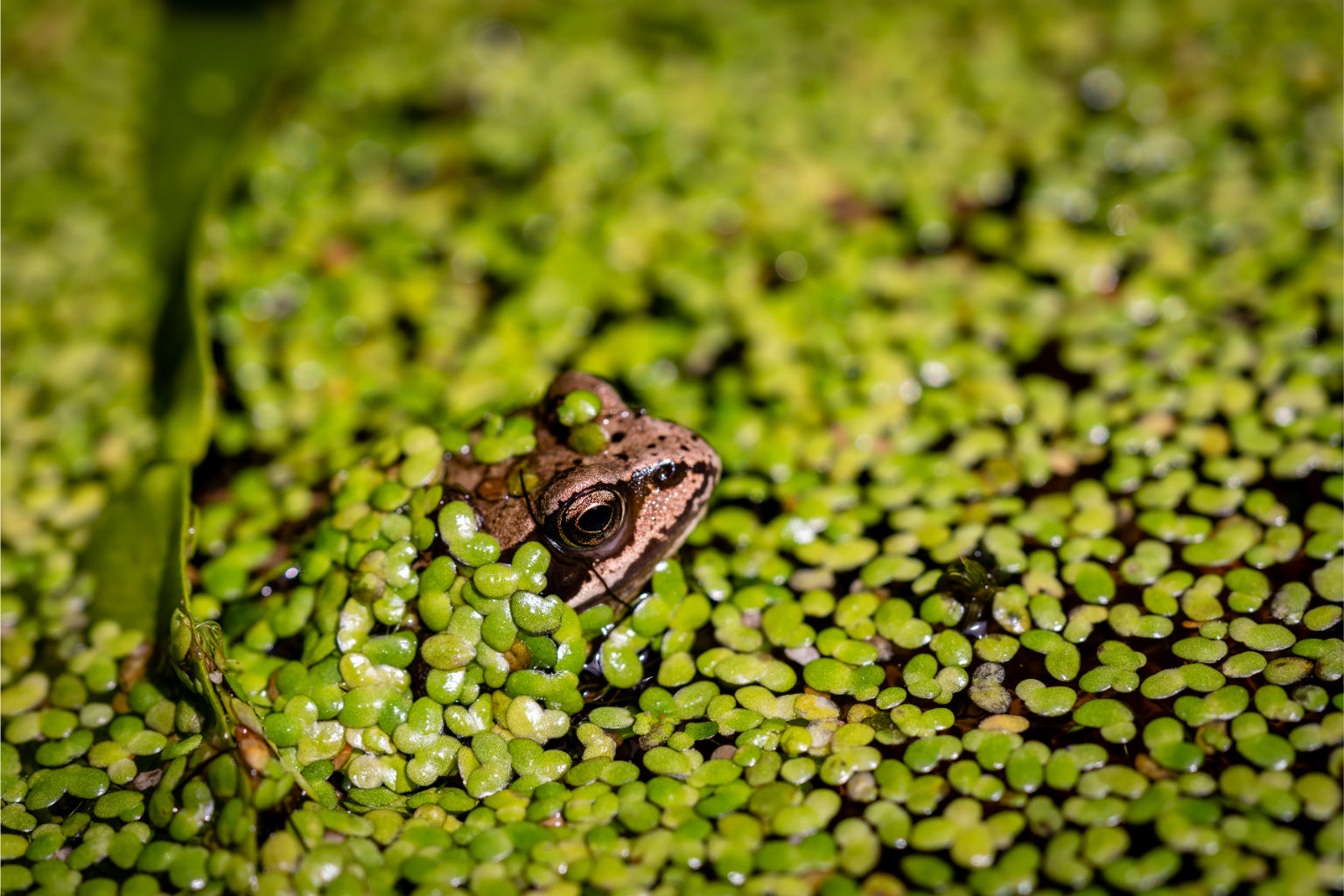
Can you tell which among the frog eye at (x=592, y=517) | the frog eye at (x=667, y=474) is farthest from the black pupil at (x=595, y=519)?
the frog eye at (x=667, y=474)

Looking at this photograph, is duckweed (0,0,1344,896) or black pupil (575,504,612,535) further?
black pupil (575,504,612,535)

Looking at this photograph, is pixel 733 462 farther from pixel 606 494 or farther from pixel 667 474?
pixel 606 494

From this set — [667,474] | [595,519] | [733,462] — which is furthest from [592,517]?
[733,462]

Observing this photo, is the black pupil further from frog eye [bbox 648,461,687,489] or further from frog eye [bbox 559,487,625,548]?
frog eye [bbox 648,461,687,489]

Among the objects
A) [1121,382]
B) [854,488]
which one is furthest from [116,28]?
[1121,382]

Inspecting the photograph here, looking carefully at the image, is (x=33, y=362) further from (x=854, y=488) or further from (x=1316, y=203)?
(x=1316, y=203)

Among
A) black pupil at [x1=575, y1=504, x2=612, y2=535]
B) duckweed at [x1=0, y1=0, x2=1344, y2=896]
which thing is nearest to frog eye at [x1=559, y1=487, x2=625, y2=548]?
black pupil at [x1=575, y1=504, x2=612, y2=535]

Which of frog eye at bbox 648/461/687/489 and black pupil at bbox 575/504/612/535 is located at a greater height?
frog eye at bbox 648/461/687/489
